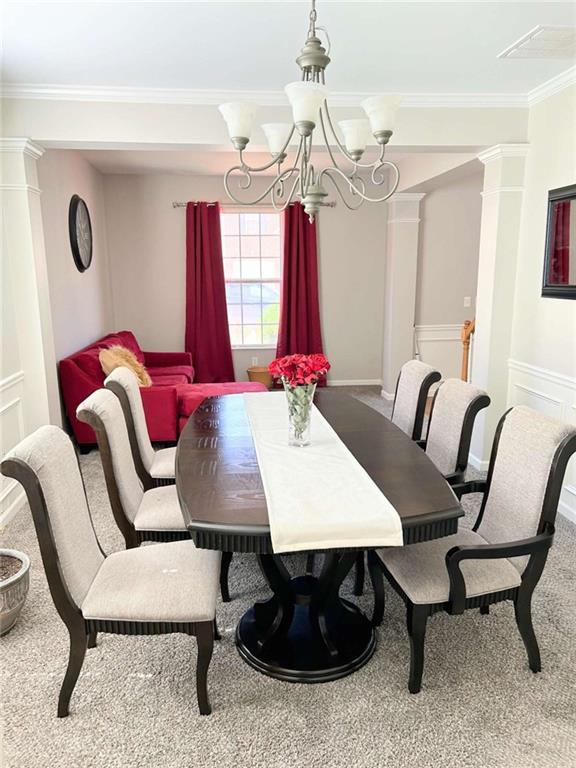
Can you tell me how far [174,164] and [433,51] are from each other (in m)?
3.34

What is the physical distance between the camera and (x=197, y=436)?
2439 millimetres

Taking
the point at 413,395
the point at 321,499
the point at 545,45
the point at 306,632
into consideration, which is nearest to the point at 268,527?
the point at 321,499

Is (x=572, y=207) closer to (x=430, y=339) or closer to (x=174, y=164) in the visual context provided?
(x=430, y=339)

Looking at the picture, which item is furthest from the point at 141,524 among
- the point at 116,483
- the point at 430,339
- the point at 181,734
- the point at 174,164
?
the point at 430,339

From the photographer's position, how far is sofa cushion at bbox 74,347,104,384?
13.6ft

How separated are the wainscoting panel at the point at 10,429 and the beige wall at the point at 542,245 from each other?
336cm

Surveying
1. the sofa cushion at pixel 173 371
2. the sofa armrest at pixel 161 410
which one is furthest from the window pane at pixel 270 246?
the sofa armrest at pixel 161 410

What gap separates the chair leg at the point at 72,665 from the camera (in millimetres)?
1702

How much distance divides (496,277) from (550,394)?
91 centimetres

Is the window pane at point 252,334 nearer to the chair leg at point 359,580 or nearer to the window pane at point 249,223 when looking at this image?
the window pane at point 249,223

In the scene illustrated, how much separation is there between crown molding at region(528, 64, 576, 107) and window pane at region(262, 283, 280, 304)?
11.8 ft

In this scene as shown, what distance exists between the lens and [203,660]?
1.73 meters

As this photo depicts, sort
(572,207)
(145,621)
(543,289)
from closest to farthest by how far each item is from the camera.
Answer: (145,621) < (572,207) < (543,289)

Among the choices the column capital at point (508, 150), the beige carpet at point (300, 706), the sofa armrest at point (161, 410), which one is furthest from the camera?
the sofa armrest at point (161, 410)
